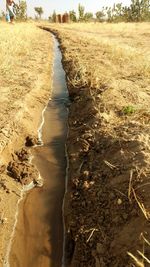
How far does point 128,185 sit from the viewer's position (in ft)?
14.8

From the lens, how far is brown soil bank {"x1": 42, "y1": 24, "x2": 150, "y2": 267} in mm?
3893

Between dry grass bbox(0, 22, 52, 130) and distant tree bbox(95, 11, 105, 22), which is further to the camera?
distant tree bbox(95, 11, 105, 22)

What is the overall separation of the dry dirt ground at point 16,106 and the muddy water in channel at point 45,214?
0.51ft

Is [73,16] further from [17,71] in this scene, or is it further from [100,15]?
[17,71]

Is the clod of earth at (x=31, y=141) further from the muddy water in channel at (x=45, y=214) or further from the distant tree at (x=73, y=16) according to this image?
the distant tree at (x=73, y=16)

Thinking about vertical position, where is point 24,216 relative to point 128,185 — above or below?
→ below

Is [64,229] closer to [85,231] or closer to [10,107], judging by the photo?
[85,231]

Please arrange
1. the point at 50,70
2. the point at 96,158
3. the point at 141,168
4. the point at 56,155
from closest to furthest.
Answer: the point at 141,168, the point at 96,158, the point at 56,155, the point at 50,70

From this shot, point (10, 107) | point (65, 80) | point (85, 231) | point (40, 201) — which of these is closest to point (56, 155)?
point (40, 201)

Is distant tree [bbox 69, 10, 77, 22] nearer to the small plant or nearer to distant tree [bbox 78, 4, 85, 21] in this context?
distant tree [bbox 78, 4, 85, 21]

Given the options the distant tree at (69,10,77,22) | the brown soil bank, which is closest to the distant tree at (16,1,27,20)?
the distant tree at (69,10,77,22)

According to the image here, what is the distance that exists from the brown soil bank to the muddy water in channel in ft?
0.47

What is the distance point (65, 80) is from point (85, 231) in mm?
7653

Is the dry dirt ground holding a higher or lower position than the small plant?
lower
